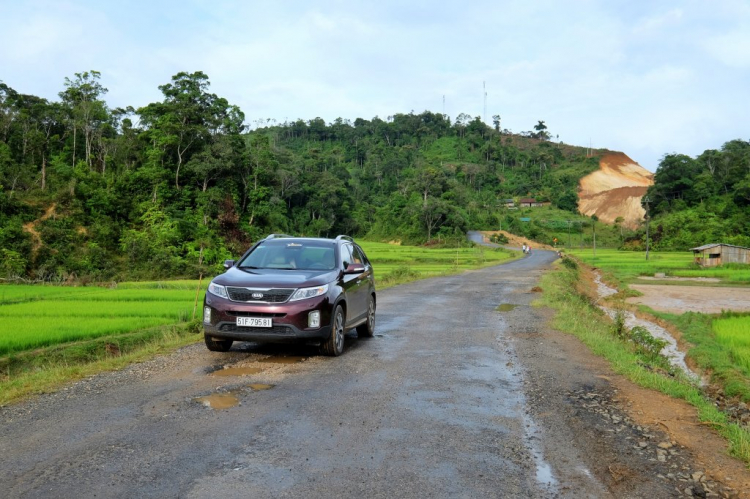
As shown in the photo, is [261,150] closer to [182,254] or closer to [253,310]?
[182,254]

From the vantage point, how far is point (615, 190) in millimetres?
129875

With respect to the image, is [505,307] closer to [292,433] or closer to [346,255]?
[346,255]

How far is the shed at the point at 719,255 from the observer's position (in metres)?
49.3

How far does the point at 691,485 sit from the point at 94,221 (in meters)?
45.7

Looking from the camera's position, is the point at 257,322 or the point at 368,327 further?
the point at 368,327

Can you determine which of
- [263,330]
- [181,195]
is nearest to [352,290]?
[263,330]

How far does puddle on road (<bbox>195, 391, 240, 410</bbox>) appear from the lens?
614 cm

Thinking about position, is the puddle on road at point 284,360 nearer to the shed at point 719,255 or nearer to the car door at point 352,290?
the car door at point 352,290

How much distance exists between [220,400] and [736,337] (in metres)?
15.9

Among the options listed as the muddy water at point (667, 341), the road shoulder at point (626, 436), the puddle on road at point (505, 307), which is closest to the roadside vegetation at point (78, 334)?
the road shoulder at point (626, 436)

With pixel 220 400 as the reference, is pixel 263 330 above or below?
above

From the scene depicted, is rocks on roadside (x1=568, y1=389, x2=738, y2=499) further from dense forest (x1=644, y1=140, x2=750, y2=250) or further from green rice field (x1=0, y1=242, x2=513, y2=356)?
dense forest (x1=644, y1=140, x2=750, y2=250)

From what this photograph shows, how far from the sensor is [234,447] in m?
4.83

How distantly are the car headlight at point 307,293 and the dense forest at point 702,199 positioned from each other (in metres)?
69.4
